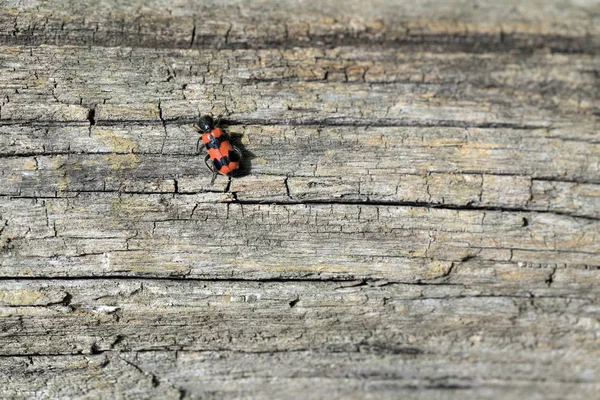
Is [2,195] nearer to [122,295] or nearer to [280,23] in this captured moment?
[122,295]

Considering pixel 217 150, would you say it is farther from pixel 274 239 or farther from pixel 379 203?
pixel 379 203

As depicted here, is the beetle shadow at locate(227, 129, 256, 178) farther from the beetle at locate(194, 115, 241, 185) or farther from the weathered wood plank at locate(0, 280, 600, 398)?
the weathered wood plank at locate(0, 280, 600, 398)

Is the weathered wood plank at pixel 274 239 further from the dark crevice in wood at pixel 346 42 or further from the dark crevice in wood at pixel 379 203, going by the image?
the dark crevice in wood at pixel 346 42

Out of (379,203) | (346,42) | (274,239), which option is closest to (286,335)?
(274,239)

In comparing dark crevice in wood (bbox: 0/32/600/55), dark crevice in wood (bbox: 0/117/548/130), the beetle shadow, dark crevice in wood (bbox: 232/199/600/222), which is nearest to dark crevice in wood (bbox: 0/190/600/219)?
dark crevice in wood (bbox: 232/199/600/222)

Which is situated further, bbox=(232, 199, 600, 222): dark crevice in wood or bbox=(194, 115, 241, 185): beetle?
bbox=(232, 199, 600, 222): dark crevice in wood

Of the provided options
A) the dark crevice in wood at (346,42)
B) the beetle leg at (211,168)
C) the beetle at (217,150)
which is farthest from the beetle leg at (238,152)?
the dark crevice in wood at (346,42)

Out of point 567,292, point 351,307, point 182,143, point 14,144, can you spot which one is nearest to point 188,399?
point 351,307
